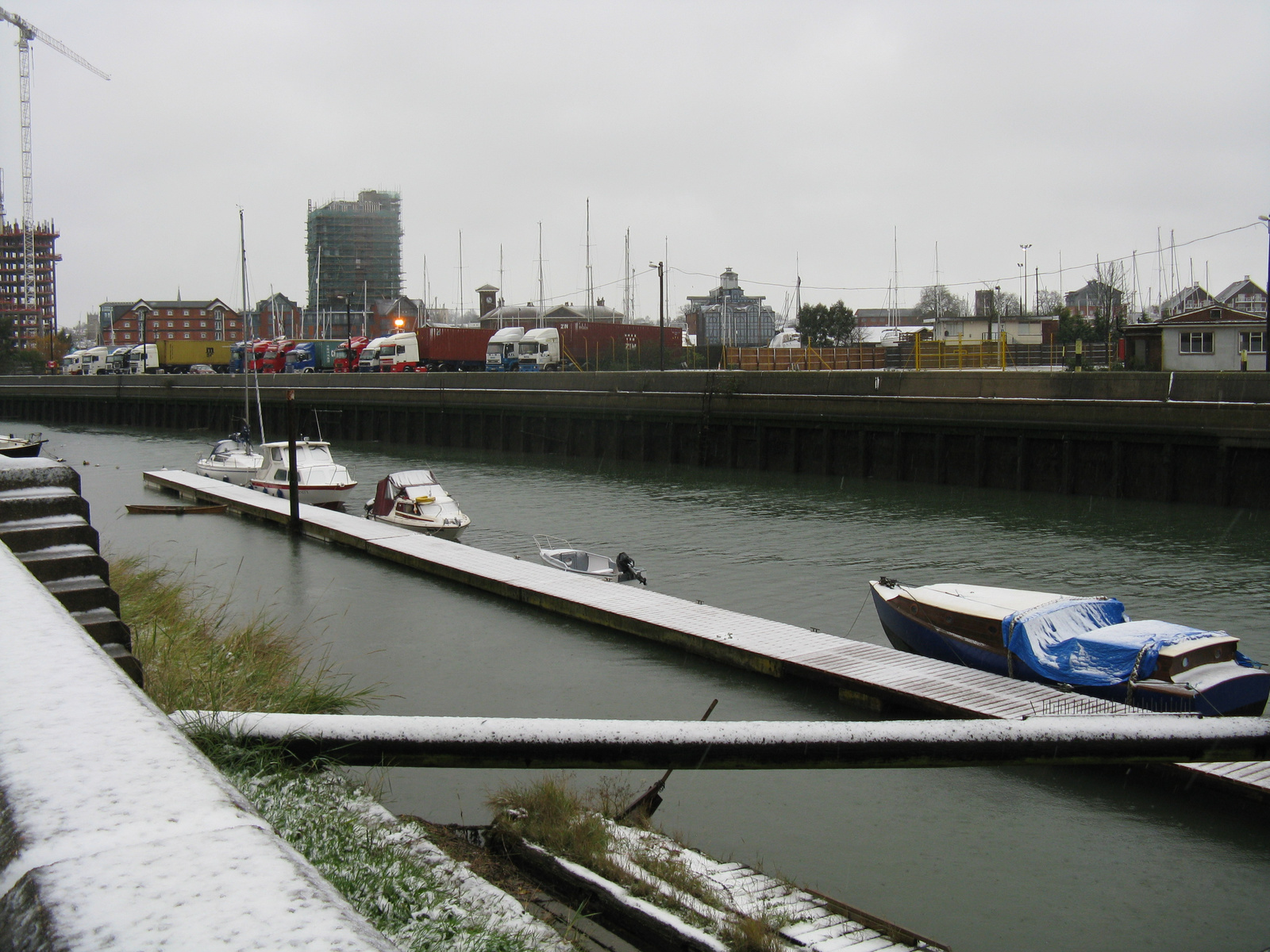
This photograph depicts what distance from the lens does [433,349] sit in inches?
3071

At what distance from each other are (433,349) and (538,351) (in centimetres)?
1086

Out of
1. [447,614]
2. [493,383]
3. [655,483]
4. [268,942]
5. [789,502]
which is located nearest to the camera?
[268,942]

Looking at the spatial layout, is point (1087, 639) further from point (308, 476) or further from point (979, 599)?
point (308, 476)

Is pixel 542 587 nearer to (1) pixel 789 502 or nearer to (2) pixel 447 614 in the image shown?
(2) pixel 447 614

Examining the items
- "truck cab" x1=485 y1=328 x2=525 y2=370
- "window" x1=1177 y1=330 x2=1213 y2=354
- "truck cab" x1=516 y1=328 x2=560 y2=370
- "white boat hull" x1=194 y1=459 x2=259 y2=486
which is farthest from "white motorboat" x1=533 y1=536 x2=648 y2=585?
"truck cab" x1=485 y1=328 x2=525 y2=370

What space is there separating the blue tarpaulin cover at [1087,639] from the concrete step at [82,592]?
443 inches

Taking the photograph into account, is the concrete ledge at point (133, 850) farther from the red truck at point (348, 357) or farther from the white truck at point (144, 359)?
the white truck at point (144, 359)

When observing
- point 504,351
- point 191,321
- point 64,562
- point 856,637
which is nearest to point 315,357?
point 504,351

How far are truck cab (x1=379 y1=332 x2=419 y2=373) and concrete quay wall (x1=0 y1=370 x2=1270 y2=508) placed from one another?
24.7ft

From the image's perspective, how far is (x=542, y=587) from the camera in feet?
62.7

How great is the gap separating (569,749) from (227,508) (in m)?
32.5

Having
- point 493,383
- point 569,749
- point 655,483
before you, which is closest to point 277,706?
point 569,749

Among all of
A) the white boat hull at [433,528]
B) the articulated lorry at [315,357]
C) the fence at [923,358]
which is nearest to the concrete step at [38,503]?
the white boat hull at [433,528]

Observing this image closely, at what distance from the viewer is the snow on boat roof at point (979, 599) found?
49.2 feet
